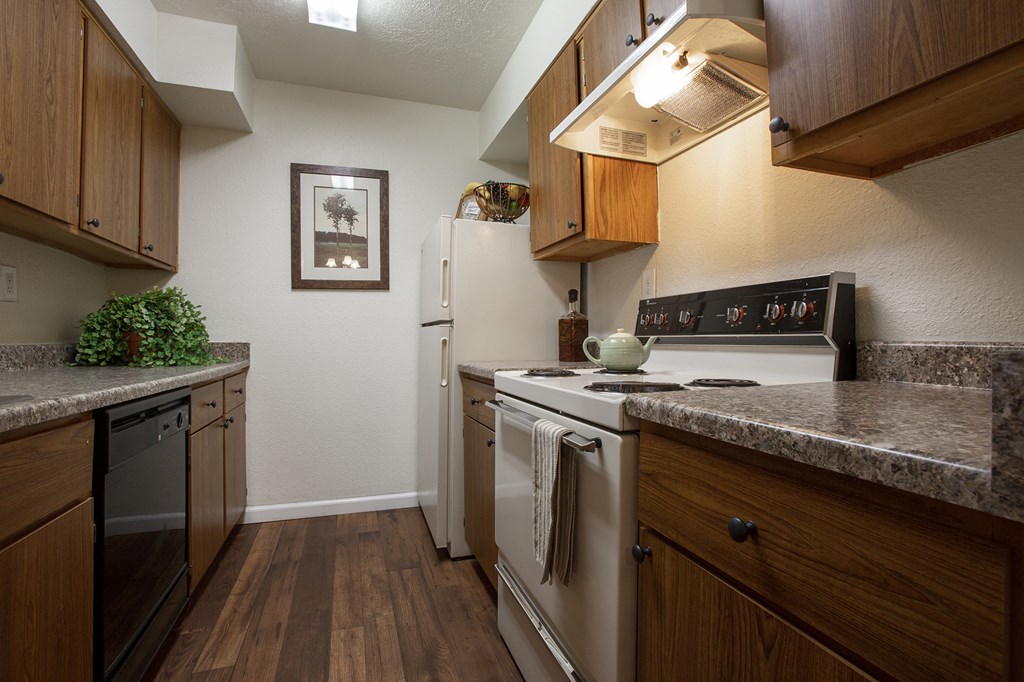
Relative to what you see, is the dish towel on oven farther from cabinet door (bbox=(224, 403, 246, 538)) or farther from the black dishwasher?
cabinet door (bbox=(224, 403, 246, 538))

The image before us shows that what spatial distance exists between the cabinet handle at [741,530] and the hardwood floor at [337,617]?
3.65ft

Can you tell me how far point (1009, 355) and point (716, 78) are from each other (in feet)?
3.72

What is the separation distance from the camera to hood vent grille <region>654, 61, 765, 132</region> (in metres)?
1.22

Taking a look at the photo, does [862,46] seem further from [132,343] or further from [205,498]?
[132,343]

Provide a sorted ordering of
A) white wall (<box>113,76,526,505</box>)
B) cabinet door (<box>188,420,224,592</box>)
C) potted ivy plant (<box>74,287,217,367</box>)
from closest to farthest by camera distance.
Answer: cabinet door (<box>188,420,224,592</box>) → potted ivy plant (<box>74,287,217,367</box>) → white wall (<box>113,76,526,505</box>)

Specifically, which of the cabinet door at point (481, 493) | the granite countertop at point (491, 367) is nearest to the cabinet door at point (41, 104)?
the granite countertop at point (491, 367)

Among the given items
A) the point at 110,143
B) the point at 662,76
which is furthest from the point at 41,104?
the point at 662,76

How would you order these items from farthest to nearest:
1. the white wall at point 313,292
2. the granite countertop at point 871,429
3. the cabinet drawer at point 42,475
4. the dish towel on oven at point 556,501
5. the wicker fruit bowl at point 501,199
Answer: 1. the white wall at point 313,292
2. the wicker fruit bowl at point 501,199
3. the dish towel on oven at point 556,501
4. the cabinet drawer at point 42,475
5. the granite countertop at point 871,429

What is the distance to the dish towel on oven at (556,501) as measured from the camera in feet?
3.28

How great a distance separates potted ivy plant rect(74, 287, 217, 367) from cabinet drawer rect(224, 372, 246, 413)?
0.15 meters

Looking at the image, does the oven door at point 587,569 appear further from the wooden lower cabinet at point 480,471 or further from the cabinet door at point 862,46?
the cabinet door at point 862,46

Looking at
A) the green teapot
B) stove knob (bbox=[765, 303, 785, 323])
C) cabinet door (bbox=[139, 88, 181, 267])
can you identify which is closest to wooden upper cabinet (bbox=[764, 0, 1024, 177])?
stove knob (bbox=[765, 303, 785, 323])

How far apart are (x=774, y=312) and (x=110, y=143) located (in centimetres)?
243

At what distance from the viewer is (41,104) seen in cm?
144
